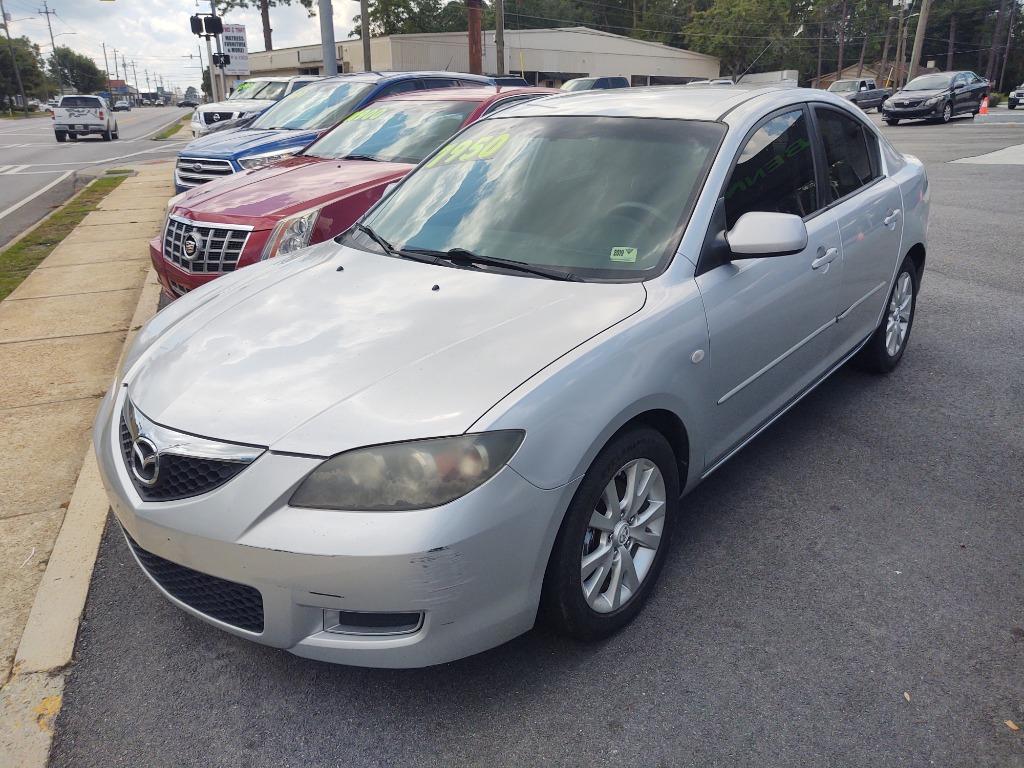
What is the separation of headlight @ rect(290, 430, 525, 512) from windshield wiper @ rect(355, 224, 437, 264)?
49.5 inches

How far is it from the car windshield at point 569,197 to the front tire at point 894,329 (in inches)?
80.1

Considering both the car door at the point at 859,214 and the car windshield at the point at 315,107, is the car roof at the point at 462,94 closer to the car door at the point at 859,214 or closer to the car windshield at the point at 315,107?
the car windshield at the point at 315,107

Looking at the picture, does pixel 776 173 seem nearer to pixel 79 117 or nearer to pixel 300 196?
pixel 300 196

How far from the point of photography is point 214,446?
2312mm

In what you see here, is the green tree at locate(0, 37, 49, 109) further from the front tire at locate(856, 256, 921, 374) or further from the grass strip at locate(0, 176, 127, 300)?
the front tire at locate(856, 256, 921, 374)

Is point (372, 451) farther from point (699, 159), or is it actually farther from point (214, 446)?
point (699, 159)

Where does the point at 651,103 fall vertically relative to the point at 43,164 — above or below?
above

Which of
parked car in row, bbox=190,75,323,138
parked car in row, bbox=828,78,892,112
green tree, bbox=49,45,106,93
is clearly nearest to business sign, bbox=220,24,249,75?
parked car in row, bbox=190,75,323,138

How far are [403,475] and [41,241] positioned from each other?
32.2 feet

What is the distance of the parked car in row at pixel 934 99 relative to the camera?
90.1ft

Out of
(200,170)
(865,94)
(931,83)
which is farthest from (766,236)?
(865,94)

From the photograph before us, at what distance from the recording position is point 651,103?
365 cm

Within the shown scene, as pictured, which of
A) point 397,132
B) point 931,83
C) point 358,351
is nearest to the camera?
point 358,351

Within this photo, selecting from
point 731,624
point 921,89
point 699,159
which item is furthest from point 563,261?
point 921,89
